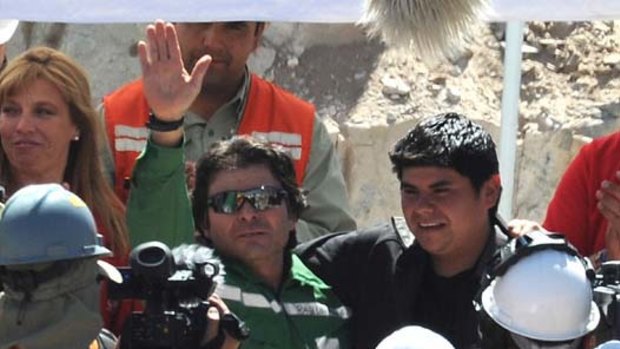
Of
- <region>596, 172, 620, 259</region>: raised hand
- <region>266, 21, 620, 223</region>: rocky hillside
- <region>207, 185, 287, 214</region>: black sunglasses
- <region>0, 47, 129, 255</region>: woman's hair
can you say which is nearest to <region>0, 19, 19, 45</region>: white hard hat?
<region>0, 47, 129, 255</region>: woman's hair

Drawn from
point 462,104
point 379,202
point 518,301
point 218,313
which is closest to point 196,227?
point 218,313

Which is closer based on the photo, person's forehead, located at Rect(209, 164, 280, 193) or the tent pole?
person's forehead, located at Rect(209, 164, 280, 193)

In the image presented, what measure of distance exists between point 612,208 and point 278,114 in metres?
1.02

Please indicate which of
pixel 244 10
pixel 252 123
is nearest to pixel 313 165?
pixel 252 123

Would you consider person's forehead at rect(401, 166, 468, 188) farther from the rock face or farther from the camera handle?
the rock face

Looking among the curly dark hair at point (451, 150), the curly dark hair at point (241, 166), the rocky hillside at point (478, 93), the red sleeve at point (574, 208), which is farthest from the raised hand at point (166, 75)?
the rocky hillside at point (478, 93)

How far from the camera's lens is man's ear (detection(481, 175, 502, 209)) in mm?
3875

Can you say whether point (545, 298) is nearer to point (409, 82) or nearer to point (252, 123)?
point (252, 123)

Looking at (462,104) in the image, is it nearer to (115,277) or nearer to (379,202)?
(379,202)

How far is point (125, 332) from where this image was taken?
3213 millimetres

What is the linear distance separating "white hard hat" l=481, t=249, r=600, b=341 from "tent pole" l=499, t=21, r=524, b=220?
1.42 metres

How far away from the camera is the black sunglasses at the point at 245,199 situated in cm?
377

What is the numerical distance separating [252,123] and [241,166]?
2.21ft

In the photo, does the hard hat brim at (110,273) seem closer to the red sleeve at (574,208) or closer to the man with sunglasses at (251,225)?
the man with sunglasses at (251,225)
